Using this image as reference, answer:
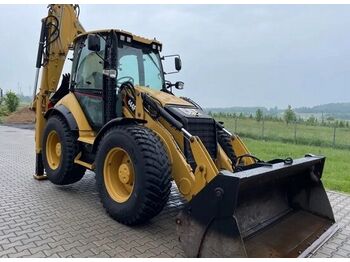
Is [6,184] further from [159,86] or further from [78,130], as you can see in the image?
[159,86]

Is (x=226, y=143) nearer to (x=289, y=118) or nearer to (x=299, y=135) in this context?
(x=299, y=135)

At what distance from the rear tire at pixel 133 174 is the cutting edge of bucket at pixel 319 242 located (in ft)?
5.08

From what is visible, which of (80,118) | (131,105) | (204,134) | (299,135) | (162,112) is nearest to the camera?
(162,112)

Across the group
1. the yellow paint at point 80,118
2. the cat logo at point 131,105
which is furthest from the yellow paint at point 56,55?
the cat logo at point 131,105

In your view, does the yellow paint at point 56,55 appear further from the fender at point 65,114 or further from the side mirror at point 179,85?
the side mirror at point 179,85

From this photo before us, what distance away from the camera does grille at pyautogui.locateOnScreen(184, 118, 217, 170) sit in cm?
434

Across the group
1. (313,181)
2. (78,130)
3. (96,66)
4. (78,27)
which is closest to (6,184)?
(78,130)

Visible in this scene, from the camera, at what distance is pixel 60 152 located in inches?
222

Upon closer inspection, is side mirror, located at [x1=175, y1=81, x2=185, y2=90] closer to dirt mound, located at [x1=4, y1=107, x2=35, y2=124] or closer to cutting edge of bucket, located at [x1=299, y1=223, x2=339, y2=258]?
cutting edge of bucket, located at [x1=299, y1=223, x2=339, y2=258]

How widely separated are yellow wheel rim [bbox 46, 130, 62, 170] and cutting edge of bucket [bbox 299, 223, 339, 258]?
421 cm

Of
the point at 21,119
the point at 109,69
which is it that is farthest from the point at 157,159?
the point at 21,119

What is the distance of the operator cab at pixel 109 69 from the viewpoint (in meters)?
4.94

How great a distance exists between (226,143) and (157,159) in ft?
5.54

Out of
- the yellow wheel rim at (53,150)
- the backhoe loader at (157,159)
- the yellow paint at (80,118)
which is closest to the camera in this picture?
the backhoe loader at (157,159)
